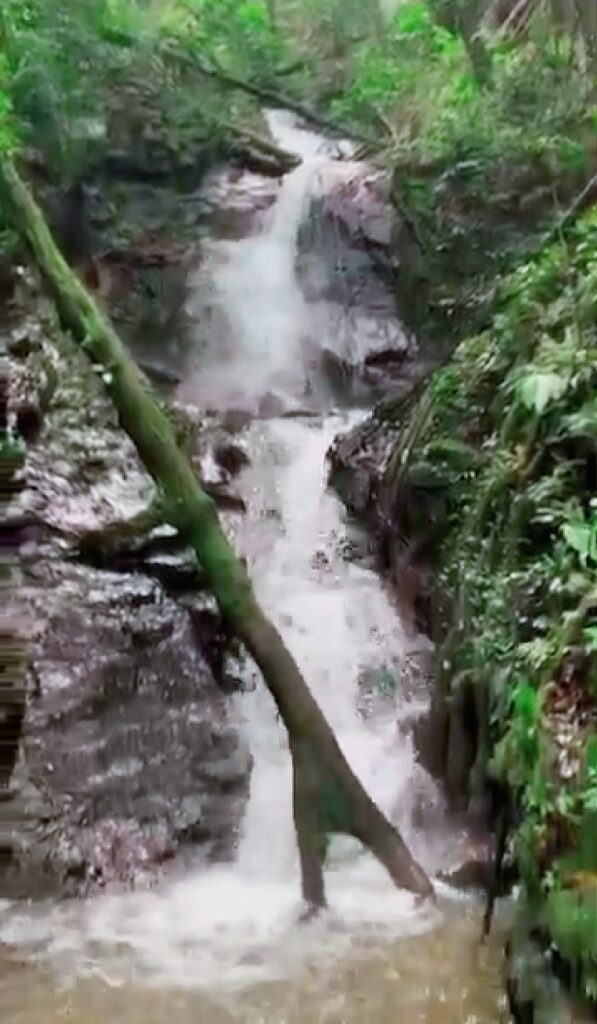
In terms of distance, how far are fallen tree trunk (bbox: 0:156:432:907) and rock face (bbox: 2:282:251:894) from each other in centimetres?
96

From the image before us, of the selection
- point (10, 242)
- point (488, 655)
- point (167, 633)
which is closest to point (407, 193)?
point (10, 242)

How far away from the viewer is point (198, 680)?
25.3 ft

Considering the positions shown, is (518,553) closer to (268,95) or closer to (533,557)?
(533,557)

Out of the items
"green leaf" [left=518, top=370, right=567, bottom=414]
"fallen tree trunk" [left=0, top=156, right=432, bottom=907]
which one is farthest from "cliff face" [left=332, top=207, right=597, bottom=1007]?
"fallen tree trunk" [left=0, top=156, right=432, bottom=907]

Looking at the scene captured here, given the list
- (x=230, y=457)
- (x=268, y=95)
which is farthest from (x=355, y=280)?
(x=230, y=457)

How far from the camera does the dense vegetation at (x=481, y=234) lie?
4.86m

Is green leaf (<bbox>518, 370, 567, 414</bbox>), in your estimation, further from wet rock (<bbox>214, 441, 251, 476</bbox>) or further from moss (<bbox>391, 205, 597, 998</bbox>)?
wet rock (<bbox>214, 441, 251, 476</bbox>)

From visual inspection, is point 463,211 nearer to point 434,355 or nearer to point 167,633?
point 434,355

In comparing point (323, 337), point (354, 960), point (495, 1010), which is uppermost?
point (495, 1010)

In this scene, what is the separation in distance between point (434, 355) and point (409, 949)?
22.5 feet

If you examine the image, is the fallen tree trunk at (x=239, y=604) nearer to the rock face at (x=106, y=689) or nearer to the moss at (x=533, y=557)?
the moss at (x=533, y=557)

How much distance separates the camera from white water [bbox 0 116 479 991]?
18.0ft

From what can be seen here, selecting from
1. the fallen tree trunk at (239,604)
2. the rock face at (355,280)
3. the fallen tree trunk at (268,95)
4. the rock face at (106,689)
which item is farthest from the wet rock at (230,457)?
the fallen tree trunk at (268,95)

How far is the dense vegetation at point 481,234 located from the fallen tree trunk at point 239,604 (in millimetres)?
690
